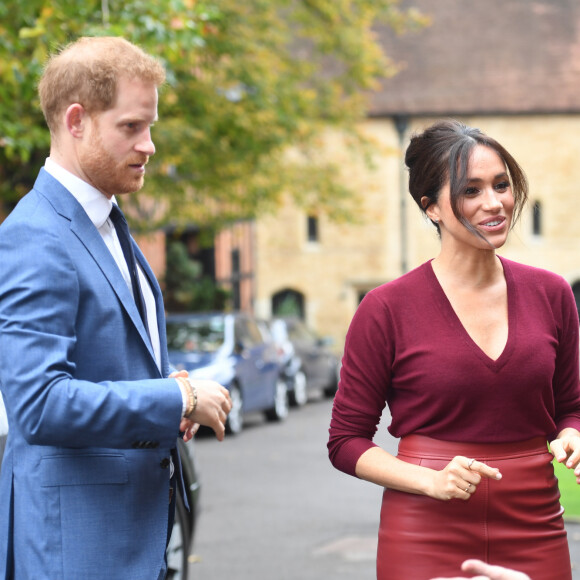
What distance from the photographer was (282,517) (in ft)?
30.2

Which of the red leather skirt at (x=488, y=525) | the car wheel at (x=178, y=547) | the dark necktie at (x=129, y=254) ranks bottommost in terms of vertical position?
the car wheel at (x=178, y=547)

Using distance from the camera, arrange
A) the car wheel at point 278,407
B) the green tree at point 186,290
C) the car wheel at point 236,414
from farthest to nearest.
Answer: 1. the green tree at point 186,290
2. the car wheel at point 278,407
3. the car wheel at point 236,414

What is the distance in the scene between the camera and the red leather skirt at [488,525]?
2.90m

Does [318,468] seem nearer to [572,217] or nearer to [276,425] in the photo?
[276,425]

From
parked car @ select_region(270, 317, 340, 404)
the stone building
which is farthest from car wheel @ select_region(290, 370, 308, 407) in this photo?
the stone building

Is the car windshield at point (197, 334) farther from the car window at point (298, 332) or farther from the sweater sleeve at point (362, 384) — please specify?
the sweater sleeve at point (362, 384)

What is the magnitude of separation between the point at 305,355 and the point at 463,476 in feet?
63.0

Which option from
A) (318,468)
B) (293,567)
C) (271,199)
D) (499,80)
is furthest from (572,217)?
(293,567)

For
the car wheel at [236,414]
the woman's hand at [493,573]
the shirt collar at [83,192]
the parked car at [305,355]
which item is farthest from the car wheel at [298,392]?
the woman's hand at [493,573]

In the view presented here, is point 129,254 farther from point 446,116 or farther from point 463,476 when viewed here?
point 446,116

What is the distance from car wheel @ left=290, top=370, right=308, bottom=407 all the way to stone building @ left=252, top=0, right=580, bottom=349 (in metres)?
23.9

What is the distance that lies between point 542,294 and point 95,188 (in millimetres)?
1182

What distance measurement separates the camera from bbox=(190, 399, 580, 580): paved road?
7234 millimetres

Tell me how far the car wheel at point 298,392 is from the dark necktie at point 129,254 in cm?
1801
